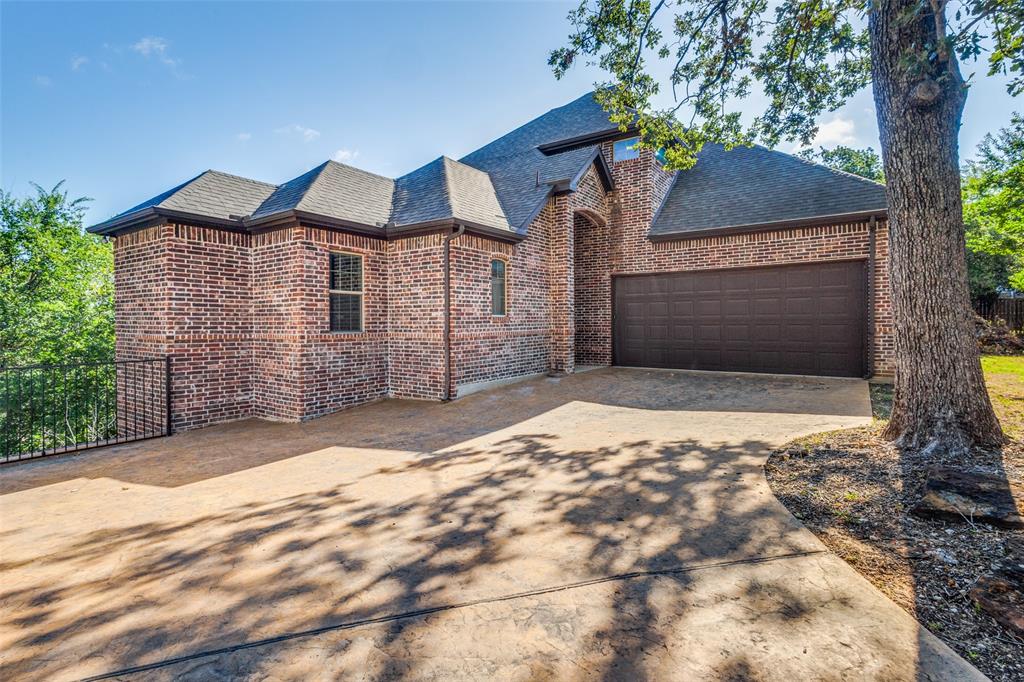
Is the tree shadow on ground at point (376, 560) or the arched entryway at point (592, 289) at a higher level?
the arched entryway at point (592, 289)

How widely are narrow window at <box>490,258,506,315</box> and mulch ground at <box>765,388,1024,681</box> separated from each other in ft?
21.4

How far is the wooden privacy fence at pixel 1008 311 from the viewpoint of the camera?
1689 cm

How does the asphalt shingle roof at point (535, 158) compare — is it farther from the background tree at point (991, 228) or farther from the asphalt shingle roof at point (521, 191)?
the background tree at point (991, 228)

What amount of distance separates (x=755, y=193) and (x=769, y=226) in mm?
1688

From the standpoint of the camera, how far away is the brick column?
463 inches

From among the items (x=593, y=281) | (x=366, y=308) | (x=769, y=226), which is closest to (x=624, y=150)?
(x=593, y=281)

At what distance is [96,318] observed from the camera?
1546 centimetres

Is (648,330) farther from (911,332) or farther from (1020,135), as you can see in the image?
(1020,135)

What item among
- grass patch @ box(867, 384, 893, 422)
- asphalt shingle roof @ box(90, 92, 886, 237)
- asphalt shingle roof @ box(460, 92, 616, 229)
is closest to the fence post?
asphalt shingle roof @ box(90, 92, 886, 237)

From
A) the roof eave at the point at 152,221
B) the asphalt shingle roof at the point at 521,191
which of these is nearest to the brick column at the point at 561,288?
the asphalt shingle roof at the point at 521,191

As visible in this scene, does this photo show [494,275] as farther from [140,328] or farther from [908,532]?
[908,532]

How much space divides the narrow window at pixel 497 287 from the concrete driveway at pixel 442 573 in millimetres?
5021

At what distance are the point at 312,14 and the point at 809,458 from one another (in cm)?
1085

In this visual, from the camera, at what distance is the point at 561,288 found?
11.8 meters
